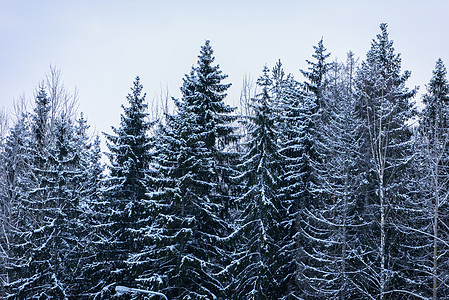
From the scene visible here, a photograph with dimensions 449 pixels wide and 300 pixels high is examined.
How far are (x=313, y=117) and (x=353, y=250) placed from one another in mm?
7316

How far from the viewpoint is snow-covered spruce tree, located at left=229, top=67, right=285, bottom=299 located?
19.0 m

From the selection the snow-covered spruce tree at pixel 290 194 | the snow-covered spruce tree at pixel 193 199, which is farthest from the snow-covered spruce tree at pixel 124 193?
the snow-covered spruce tree at pixel 290 194

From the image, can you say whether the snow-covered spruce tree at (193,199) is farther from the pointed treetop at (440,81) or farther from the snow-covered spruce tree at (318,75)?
the pointed treetop at (440,81)

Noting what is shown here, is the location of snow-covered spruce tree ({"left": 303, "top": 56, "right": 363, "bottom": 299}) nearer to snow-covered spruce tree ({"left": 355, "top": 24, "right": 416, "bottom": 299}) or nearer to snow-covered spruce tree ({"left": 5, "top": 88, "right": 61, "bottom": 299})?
snow-covered spruce tree ({"left": 355, "top": 24, "right": 416, "bottom": 299})

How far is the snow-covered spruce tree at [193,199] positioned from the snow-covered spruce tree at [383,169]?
7249 mm

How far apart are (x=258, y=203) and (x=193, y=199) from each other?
3.26 meters

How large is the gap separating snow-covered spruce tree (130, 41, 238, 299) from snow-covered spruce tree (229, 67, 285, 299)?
103 cm

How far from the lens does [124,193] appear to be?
2219 centimetres

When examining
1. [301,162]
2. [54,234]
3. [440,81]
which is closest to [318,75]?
[301,162]

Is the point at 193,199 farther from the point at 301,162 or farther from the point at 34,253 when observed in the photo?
the point at 34,253

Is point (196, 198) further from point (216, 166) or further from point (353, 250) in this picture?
point (353, 250)

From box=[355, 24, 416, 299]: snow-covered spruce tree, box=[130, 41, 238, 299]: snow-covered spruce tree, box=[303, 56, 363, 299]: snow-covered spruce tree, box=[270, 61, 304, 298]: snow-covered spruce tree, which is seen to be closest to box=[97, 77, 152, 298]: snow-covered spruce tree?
box=[130, 41, 238, 299]: snow-covered spruce tree

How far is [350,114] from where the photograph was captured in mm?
20594

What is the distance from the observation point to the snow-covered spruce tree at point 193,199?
18.2 metres
